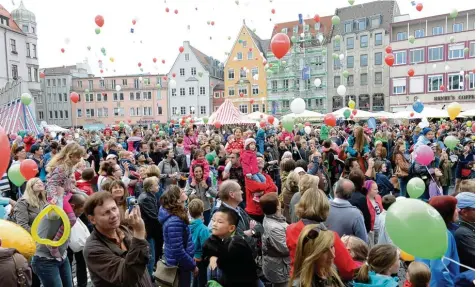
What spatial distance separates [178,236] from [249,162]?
9.92 feet

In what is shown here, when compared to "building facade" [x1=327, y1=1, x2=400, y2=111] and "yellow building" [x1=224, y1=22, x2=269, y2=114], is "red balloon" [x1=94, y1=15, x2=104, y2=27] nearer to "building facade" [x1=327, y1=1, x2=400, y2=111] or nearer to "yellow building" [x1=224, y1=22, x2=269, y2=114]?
"building facade" [x1=327, y1=1, x2=400, y2=111]

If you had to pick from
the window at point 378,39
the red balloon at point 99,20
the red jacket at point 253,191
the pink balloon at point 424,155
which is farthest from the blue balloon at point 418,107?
the window at point 378,39

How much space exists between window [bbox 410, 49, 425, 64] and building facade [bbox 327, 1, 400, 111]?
2.83 meters

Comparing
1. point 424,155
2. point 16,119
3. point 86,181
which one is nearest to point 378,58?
point 16,119

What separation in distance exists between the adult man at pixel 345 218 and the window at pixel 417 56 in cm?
4072

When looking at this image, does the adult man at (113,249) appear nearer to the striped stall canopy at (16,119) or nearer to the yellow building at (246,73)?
the striped stall canopy at (16,119)

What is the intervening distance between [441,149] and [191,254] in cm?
834

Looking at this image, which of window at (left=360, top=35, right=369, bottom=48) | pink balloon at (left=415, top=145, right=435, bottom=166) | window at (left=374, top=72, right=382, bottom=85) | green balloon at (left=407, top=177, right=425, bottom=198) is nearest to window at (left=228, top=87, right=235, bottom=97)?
window at (left=360, top=35, right=369, bottom=48)

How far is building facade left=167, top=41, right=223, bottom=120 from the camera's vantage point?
52.8m

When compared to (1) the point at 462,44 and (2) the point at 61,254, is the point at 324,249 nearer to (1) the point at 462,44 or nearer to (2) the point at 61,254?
(2) the point at 61,254

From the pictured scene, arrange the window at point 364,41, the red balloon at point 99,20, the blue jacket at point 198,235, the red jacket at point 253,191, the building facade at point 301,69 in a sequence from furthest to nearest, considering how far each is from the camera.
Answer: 1. the building facade at point 301,69
2. the window at point 364,41
3. the red balloon at point 99,20
4. the red jacket at point 253,191
5. the blue jacket at point 198,235

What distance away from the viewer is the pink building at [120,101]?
2192 inches

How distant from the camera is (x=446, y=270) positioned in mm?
3066

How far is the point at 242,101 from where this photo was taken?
5038cm
